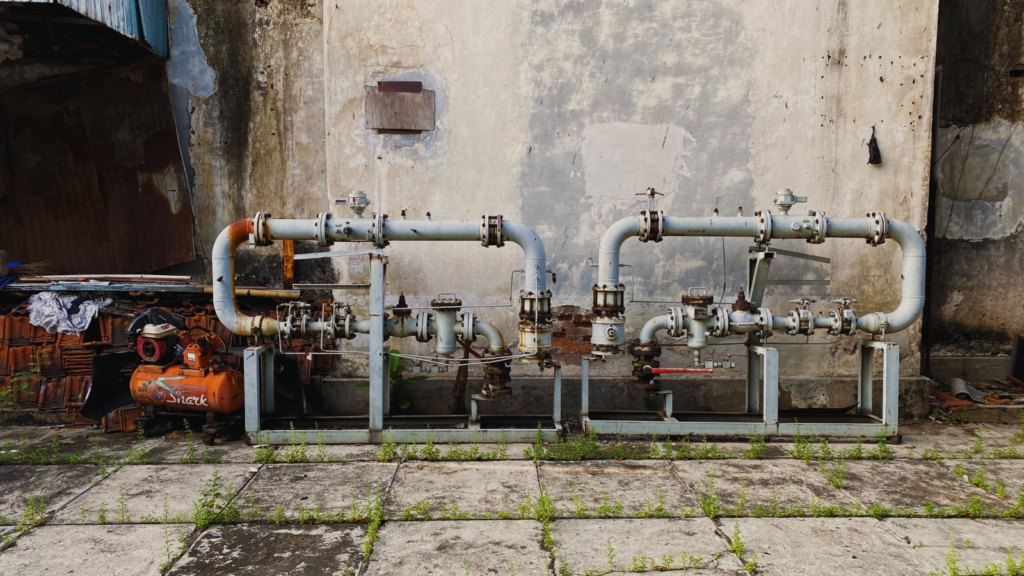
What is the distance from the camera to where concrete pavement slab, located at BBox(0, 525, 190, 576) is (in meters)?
3.36

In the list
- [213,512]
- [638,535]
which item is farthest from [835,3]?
[213,512]

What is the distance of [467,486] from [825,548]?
233 centimetres

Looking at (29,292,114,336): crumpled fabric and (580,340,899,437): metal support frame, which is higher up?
(29,292,114,336): crumpled fabric

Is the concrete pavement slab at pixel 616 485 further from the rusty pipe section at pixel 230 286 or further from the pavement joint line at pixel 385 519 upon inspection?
the rusty pipe section at pixel 230 286

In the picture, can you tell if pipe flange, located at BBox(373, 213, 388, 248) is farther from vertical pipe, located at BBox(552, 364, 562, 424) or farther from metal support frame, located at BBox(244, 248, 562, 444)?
vertical pipe, located at BBox(552, 364, 562, 424)

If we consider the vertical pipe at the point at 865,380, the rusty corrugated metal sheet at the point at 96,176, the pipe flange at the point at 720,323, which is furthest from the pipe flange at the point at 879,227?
the rusty corrugated metal sheet at the point at 96,176

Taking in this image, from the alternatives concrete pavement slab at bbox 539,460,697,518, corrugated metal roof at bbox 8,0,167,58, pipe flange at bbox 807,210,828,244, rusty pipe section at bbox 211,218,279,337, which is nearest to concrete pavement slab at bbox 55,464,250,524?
rusty pipe section at bbox 211,218,279,337

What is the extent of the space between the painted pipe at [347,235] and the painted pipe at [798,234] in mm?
610

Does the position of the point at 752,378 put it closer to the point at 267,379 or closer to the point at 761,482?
the point at 761,482

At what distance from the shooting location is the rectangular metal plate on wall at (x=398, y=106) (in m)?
6.34

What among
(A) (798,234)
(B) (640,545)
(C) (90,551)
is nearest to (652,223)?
(A) (798,234)

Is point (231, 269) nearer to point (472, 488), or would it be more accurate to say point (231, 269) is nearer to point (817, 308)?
point (472, 488)

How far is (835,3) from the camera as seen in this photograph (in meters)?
6.28

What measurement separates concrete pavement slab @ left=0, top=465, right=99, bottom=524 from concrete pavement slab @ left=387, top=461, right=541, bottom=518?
2305mm
